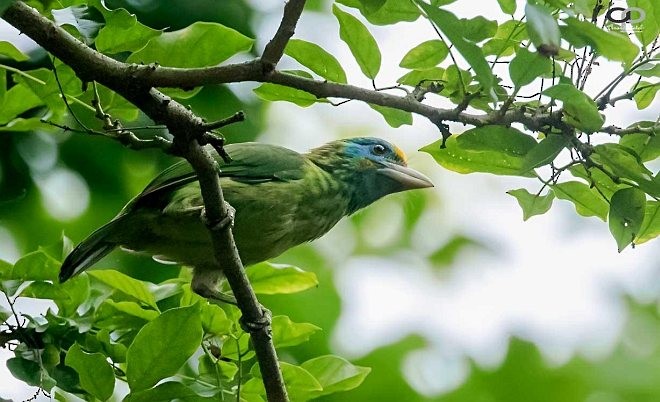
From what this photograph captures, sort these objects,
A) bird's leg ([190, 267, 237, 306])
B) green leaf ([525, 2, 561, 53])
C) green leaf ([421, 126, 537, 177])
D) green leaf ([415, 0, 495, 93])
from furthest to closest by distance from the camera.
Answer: bird's leg ([190, 267, 237, 306])
green leaf ([421, 126, 537, 177])
green leaf ([415, 0, 495, 93])
green leaf ([525, 2, 561, 53])

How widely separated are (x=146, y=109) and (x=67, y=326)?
75 centimetres

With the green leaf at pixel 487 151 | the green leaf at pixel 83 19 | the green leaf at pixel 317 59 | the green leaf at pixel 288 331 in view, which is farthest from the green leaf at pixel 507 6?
the green leaf at pixel 288 331

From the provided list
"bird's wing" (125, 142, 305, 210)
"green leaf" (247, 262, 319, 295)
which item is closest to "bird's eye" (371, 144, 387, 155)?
"bird's wing" (125, 142, 305, 210)

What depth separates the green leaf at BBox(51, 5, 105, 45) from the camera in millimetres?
2107

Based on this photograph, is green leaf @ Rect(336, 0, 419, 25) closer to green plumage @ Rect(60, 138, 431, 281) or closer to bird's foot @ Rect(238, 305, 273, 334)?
bird's foot @ Rect(238, 305, 273, 334)

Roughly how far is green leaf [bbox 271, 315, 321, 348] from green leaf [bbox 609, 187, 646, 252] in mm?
932

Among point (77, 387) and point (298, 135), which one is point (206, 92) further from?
point (77, 387)

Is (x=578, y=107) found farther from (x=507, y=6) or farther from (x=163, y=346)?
(x=163, y=346)

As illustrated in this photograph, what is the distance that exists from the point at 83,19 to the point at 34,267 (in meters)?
0.73

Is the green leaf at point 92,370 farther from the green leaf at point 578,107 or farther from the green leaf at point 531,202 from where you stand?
the green leaf at point 578,107

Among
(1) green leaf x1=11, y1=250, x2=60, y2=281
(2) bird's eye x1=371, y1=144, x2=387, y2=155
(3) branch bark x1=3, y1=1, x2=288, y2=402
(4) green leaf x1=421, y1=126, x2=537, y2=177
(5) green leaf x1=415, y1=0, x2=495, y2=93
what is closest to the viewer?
(5) green leaf x1=415, y1=0, x2=495, y2=93

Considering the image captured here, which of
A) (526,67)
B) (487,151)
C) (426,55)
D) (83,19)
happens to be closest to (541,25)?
(526,67)

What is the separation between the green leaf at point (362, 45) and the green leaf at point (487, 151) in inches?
9.5

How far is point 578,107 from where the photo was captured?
195 cm
